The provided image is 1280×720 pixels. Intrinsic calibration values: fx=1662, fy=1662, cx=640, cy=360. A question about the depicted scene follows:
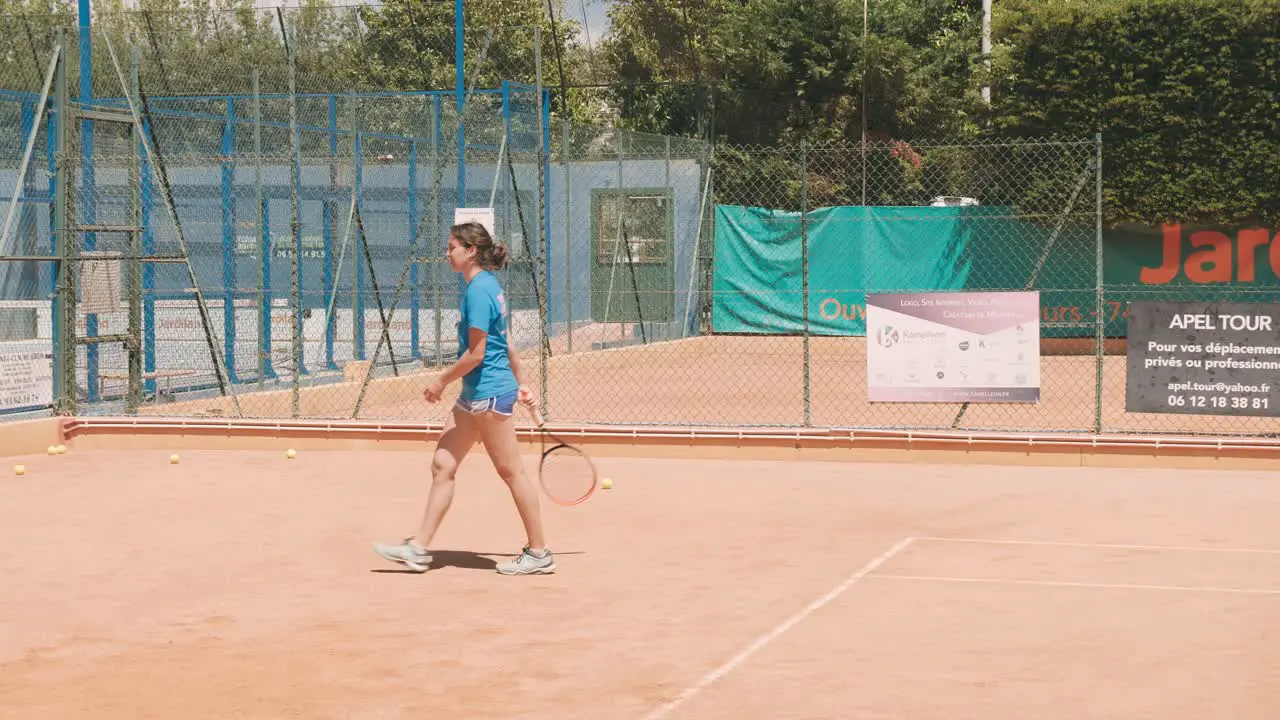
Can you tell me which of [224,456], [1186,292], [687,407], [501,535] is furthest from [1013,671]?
[1186,292]

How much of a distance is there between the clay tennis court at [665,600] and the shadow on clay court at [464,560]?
0.13 ft

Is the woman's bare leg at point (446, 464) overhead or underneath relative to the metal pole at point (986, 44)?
underneath

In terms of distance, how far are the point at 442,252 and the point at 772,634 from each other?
1321 cm

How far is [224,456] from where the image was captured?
13.9m

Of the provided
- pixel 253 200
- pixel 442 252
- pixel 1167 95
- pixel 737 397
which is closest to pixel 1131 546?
pixel 737 397

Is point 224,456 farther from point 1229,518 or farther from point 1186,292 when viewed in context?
point 1186,292

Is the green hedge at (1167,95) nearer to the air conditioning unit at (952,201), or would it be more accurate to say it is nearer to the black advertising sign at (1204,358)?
the air conditioning unit at (952,201)

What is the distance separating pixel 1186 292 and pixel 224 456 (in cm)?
1553

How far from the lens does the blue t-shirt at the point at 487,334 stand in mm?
8195

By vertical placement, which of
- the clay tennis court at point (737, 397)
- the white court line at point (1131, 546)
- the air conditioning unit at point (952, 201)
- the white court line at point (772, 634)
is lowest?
the white court line at point (772, 634)

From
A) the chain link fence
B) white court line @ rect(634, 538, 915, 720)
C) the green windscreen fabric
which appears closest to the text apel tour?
the chain link fence

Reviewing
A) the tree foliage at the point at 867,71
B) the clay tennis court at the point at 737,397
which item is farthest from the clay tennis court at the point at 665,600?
the tree foliage at the point at 867,71

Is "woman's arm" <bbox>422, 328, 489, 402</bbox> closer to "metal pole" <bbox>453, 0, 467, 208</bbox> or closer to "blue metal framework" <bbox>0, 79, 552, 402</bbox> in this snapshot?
"blue metal framework" <bbox>0, 79, 552, 402</bbox>

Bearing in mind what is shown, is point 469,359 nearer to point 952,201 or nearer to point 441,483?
point 441,483
